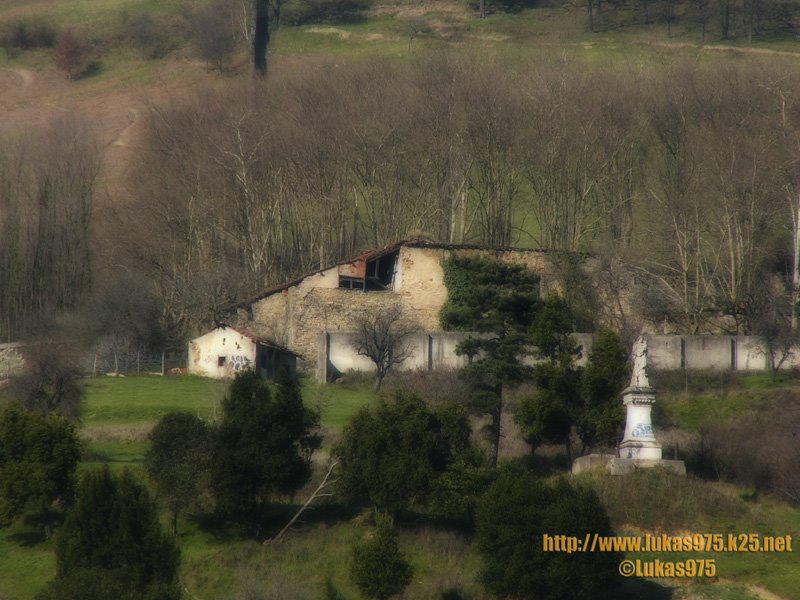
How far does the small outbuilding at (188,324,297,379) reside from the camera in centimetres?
4834

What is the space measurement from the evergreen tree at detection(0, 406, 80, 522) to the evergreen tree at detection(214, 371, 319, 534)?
3.42 m

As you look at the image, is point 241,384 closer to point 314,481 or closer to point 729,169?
point 314,481

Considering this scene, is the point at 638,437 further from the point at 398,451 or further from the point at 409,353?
the point at 409,353

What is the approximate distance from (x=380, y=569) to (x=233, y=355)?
18.4 metres

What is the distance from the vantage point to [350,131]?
64250 millimetres

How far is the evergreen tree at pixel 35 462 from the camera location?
3481cm

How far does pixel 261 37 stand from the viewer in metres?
94.7

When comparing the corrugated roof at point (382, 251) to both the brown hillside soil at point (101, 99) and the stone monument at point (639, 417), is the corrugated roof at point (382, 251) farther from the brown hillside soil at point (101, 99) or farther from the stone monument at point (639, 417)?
the brown hillside soil at point (101, 99)

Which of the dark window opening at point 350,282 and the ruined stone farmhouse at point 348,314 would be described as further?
the dark window opening at point 350,282

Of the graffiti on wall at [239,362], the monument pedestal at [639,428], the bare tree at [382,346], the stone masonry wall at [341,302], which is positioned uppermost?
the stone masonry wall at [341,302]

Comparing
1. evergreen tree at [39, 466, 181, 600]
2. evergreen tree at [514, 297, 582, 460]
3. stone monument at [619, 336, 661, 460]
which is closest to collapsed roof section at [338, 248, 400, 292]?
evergreen tree at [514, 297, 582, 460]

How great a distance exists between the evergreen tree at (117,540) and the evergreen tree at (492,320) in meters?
10.8

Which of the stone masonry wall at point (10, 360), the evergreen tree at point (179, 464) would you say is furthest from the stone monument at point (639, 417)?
the stone masonry wall at point (10, 360)

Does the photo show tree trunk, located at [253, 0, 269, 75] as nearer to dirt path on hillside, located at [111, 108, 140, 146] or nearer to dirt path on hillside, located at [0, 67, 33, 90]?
dirt path on hillside, located at [111, 108, 140, 146]
